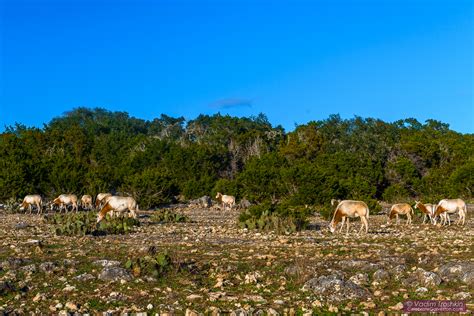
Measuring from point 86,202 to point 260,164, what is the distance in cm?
2112

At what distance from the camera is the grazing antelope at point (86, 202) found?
38.5m

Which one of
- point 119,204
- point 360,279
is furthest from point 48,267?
Answer: point 119,204

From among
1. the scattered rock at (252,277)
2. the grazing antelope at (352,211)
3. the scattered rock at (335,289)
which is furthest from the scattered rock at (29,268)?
the grazing antelope at (352,211)

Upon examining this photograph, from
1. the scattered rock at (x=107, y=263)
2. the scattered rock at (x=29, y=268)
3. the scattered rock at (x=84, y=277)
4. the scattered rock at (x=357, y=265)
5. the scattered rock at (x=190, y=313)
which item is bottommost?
the scattered rock at (x=190, y=313)

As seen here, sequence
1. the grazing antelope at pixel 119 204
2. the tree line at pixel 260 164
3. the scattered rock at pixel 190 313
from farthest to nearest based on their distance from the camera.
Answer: the tree line at pixel 260 164 < the grazing antelope at pixel 119 204 < the scattered rock at pixel 190 313

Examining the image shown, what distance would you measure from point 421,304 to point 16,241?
43.6ft

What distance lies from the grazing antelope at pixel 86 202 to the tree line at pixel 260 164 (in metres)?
4.49

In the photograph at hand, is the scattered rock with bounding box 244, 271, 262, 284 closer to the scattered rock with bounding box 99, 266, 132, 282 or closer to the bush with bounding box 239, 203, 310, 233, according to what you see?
the scattered rock with bounding box 99, 266, 132, 282

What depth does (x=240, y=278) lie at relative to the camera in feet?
40.1

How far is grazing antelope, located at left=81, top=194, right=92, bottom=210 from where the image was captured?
38.5 m

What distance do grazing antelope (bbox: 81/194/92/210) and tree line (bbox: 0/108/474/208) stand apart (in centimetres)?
449

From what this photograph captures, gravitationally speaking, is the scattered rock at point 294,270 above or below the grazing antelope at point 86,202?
below

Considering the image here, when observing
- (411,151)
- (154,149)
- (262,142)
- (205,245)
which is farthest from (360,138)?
(205,245)

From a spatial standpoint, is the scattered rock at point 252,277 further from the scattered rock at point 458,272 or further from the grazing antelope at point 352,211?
the grazing antelope at point 352,211
